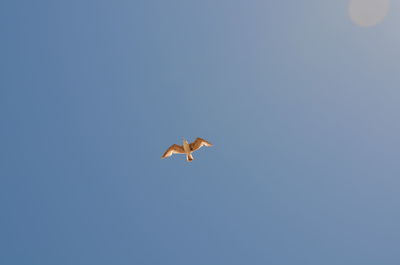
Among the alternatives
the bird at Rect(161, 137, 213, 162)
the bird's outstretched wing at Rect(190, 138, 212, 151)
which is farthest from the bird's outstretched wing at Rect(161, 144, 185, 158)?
the bird's outstretched wing at Rect(190, 138, 212, 151)

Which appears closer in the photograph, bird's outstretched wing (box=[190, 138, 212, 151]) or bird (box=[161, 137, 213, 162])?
bird's outstretched wing (box=[190, 138, 212, 151])

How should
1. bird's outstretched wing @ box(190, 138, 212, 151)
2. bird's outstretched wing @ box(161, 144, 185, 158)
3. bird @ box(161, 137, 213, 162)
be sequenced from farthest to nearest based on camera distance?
bird's outstretched wing @ box(161, 144, 185, 158) < bird @ box(161, 137, 213, 162) < bird's outstretched wing @ box(190, 138, 212, 151)

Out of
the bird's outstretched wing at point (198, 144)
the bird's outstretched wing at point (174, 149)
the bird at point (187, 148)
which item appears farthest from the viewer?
the bird's outstretched wing at point (174, 149)

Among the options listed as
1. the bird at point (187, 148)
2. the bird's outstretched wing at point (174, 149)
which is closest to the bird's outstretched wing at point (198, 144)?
the bird at point (187, 148)

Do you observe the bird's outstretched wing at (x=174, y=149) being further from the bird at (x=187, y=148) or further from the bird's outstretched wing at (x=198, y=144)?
the bird's outstretched wing at (x=198, y=144)

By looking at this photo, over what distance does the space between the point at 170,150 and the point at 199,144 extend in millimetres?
2741

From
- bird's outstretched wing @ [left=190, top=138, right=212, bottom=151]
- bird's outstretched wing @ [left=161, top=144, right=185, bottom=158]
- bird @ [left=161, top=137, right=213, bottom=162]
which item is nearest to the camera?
bird's outstretched wing @ [left=190, top=138, right=212, bottom=151]

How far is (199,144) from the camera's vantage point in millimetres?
31688

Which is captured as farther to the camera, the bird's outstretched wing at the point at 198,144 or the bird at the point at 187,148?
the bird at the point at 187,148

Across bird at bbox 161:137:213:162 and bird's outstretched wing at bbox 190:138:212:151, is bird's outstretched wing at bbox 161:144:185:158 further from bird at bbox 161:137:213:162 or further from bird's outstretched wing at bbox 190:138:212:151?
bird's outstretched wing at bbox 190:138:212:151

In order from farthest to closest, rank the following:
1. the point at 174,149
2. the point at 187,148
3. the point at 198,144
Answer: the point at 174,149 < the point at 187,148 < the point at 198,144

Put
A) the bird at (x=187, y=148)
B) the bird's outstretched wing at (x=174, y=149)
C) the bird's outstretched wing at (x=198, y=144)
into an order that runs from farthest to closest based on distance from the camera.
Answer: the bird's outstretched wing at (x=174, y=149) < the bird at (x=187, y=148) < the bird's outstretched wing at (x=198, y=144)

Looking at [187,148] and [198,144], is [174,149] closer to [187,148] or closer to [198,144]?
[187,148]

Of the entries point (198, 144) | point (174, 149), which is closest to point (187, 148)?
point (198, 144)
